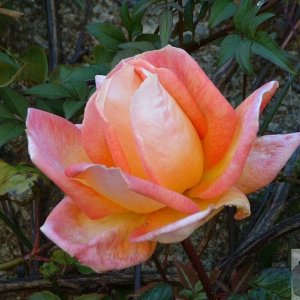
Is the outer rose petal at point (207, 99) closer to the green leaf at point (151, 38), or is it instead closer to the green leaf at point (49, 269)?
the green leaf at point (151, 38)

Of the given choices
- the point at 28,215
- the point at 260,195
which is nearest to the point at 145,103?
the point at 260,195

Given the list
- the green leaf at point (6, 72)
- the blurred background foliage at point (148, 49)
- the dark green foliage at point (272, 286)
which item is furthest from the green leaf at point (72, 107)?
the dark green foliage at point (272, 286)

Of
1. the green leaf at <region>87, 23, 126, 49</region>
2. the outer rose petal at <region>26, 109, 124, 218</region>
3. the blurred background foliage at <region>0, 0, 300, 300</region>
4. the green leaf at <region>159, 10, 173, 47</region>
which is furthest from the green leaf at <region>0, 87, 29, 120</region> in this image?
the outer rose petal at <region>26, 109, 124, 218</region>

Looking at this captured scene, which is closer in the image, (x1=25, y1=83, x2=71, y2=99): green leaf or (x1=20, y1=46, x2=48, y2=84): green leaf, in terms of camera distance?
(x1=25, y1=83, x2=71, y2=99): green leaf

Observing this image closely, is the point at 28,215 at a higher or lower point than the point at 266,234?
lower

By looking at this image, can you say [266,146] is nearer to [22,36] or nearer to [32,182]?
[32,182]

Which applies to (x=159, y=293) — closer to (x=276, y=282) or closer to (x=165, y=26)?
(x=276, y=282)

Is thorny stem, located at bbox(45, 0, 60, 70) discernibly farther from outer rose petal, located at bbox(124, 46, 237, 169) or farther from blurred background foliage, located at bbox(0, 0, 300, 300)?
outer rose petal, located at bbox(124, 46, 237, 169)
